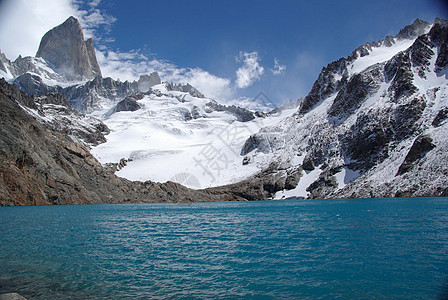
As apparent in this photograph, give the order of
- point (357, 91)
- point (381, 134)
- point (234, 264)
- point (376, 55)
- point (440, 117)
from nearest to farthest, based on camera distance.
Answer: point (234, 264)
point (440, 117)
point (381, 134)
point (357, 91)
point (376, 55)

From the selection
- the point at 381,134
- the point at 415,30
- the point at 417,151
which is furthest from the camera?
the point at 415,30

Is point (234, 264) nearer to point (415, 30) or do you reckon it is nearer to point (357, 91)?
point (357, 91)

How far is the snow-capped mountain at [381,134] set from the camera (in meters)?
88.9

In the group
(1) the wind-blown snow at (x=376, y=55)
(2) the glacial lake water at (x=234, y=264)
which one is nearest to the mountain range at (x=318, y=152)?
(1) the wind-blown snow at (x=376, y=55)

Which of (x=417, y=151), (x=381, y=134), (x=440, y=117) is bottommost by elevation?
(x=417, y=151)

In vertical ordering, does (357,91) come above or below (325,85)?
below

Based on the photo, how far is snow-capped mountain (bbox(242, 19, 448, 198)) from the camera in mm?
88894

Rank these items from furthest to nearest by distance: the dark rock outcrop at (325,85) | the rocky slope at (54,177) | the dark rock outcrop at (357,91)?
the dark rock outcrop at (325,85) → the dark rock outcrop at (357,91) → the rocky slope at (54,177)

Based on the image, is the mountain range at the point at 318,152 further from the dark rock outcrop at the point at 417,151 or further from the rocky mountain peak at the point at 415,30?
the rocky mountain peak at the point at 415,30

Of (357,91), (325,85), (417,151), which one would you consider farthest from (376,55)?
(417,151)

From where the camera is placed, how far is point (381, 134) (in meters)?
113

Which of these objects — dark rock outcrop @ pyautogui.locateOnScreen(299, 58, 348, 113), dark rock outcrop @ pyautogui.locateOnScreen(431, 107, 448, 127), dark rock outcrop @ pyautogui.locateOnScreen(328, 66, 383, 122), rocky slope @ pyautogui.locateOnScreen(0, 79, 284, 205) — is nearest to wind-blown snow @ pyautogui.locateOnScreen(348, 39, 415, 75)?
dark rock outcrop @ pyautogui.locateOnScreen(299, 58, 348, 113)

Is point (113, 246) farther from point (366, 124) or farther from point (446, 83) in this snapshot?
point (446, 83)

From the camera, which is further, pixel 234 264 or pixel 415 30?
pixel 415 30
